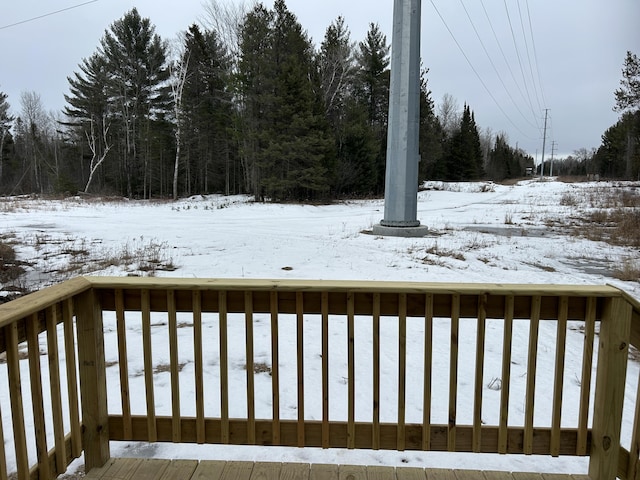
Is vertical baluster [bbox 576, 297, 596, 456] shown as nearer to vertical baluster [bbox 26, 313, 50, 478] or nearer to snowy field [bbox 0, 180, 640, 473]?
snowy field [bbox 0, 180, 640, 473]

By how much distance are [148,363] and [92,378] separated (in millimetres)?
295

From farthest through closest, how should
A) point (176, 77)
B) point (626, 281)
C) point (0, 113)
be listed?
point (0, 113) → point (176, 77) → point (626, 281)

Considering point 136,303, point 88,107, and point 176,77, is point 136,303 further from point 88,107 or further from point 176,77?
point 88,107

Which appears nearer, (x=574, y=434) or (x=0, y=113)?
(x=574, y=434)

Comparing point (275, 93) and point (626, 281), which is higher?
point (275, 93)

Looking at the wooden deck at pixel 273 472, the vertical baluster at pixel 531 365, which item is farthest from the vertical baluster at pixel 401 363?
the vertical baluster at pixel 531 365

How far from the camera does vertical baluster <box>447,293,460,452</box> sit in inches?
85.7

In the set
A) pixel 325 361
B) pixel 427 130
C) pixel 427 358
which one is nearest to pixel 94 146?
pixel 427 130

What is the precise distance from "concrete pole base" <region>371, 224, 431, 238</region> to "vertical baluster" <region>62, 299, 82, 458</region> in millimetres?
10458

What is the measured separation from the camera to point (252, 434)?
7.55ft

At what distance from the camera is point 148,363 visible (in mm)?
2309

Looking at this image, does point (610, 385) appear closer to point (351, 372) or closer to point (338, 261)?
point (351, 372)

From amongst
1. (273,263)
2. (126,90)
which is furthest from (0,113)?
(273,263)

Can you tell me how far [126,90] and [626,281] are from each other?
36449mm
